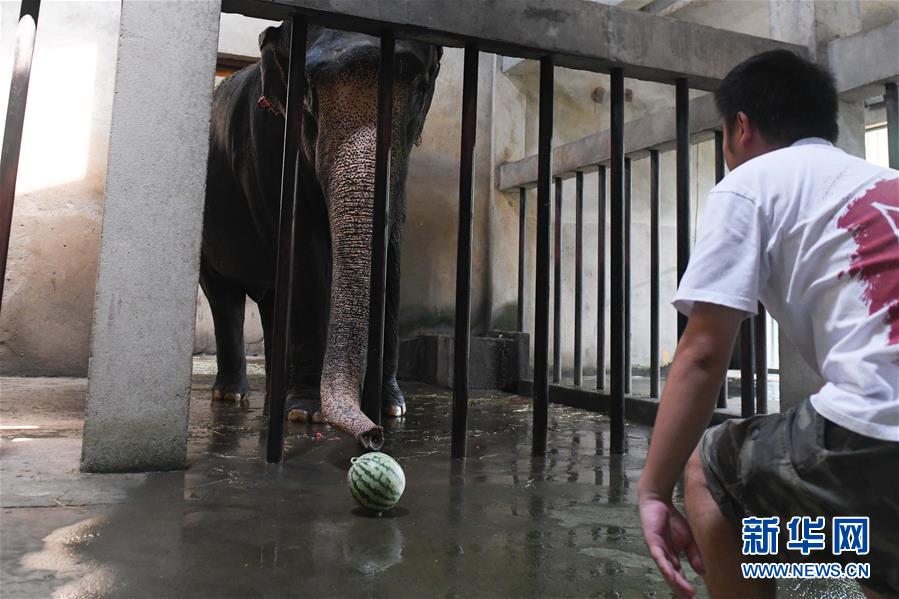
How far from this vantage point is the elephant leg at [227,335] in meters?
5.18

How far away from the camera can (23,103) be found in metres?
2.59

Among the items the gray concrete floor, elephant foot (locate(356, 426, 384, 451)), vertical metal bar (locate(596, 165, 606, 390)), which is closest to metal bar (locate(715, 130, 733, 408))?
vertical metal bar (locate(596, 165, 606, 390))

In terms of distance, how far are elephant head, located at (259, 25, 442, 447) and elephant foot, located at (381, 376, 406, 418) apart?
4.04 feet

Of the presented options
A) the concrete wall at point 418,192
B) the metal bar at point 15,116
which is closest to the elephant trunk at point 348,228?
the metal bar at point 15,116

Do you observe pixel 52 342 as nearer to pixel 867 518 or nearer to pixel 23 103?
pixel 23 103

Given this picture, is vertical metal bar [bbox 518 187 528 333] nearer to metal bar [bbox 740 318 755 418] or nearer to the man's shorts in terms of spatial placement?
metal bar [bbox 740 318 755 418]

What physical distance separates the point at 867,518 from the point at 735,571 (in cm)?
27

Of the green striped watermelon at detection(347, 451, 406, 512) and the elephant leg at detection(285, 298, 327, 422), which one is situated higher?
the elephant leg at detection(285, 298, 327, 422)

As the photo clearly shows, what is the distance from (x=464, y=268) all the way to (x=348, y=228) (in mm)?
546

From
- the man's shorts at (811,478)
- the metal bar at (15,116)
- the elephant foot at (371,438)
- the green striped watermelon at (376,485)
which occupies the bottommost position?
the green striped watermelon at (376,485)

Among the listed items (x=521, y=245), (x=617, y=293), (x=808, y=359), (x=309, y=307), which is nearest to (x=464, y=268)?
(x=617, y=293)

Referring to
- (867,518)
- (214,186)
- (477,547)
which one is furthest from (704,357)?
(214,186)

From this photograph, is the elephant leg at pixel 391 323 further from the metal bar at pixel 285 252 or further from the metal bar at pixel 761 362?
the metal bar at pixel 761 362

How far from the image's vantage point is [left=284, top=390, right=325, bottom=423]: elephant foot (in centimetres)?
398
